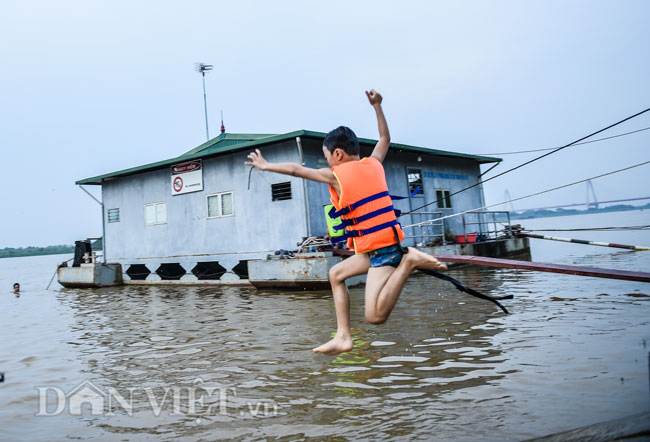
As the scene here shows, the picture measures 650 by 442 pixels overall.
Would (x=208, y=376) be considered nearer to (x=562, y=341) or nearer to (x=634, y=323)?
(x=562, y=341)

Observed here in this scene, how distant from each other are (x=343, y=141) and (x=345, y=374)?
7.39 feet

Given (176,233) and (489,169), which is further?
(489,169)

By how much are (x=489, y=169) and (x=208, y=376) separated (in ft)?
69.1

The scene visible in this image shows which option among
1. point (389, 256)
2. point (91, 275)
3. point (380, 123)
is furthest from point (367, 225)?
point (91, 275)

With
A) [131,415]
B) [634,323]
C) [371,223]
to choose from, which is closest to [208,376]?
[131,415]

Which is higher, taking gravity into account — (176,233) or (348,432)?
(176,233)

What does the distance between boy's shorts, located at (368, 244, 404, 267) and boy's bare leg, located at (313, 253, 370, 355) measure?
0.18 metres

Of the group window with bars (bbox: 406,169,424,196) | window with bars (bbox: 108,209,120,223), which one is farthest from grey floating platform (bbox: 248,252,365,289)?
window with bars (bbox: 108,209,120,223)

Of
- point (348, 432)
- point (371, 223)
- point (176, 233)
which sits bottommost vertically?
point (348, 432)

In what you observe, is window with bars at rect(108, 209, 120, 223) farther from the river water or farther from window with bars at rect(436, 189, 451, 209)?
window with bars at rect(436, 189, 451, 209)

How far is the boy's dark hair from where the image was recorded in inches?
151

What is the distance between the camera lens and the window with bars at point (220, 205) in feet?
53.6

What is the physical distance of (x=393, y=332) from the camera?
6328 millimetres

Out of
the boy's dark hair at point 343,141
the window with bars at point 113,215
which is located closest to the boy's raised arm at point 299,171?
the boy's dark hair at point 343,141
